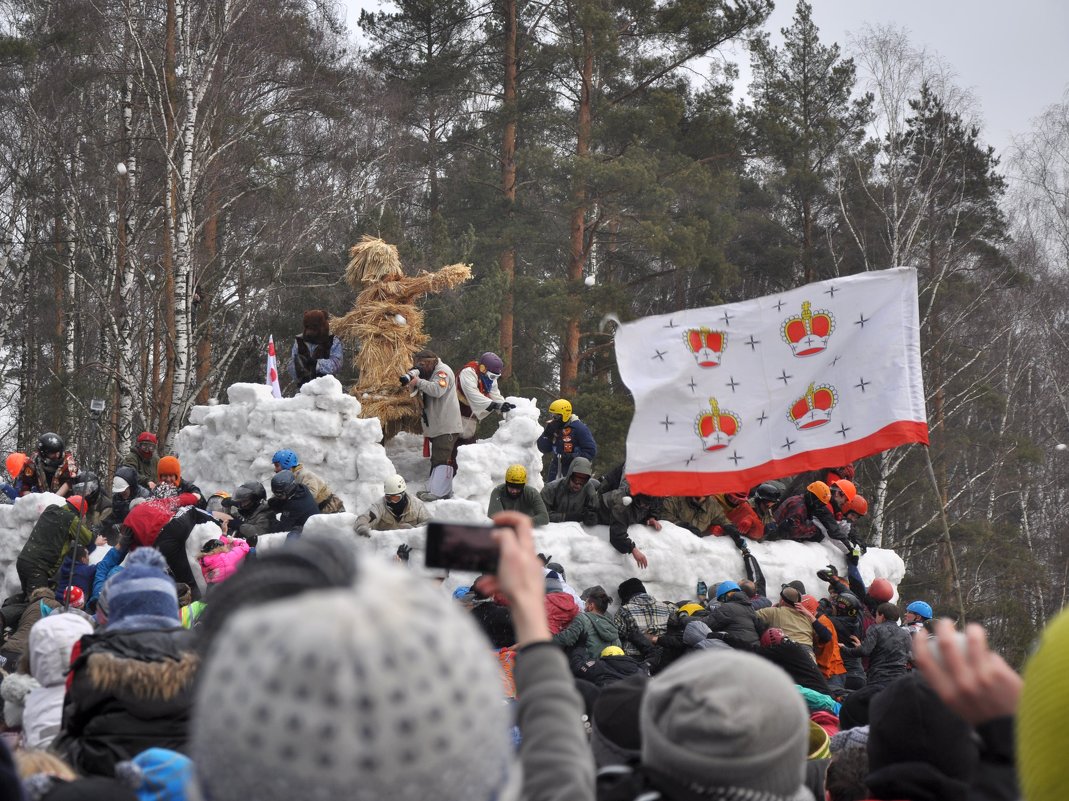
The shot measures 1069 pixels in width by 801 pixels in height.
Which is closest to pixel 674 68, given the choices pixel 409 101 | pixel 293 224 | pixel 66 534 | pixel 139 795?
pixel 409 101

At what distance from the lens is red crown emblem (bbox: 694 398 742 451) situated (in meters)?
8.59

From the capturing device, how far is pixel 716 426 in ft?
28.2

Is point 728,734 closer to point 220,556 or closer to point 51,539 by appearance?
point 220,556

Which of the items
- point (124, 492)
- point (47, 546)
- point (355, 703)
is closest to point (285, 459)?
point (124, 492)

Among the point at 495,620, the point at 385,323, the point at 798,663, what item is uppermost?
the point at 385,323

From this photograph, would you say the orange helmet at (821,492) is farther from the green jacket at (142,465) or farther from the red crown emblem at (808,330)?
the green jacket at (142,465)

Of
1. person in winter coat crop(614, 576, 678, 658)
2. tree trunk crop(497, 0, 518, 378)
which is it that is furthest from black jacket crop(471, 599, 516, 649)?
tree trunk crop(497, 0, 518, 378)

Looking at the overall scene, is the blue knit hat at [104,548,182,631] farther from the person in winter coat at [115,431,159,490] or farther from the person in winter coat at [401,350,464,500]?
the person in winter coat at [401,350,464,500]

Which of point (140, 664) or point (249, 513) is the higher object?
point (249, 513)

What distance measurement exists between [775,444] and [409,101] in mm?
18454

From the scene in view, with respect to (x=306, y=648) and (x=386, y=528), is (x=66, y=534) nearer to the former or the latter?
(x=386, y=528)

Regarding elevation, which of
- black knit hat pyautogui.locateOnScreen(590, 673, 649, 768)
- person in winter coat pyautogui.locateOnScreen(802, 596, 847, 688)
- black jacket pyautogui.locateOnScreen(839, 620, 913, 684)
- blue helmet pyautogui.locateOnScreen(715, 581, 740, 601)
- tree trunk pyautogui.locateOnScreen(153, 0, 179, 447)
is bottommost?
person in winter coat pyautogui.locateOnScreen(802, 596, 847, 688)

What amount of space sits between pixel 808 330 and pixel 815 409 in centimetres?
57

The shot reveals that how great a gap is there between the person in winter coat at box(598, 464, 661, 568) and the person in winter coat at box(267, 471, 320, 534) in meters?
2.69
